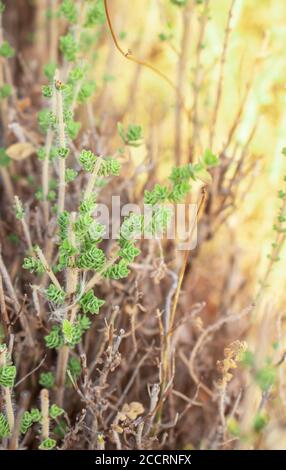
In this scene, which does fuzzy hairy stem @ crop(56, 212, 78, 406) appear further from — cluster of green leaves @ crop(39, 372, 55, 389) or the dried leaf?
the dried leaf

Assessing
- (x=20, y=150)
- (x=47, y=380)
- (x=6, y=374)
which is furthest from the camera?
(x=20, y=150)

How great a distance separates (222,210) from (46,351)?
1.42 ft

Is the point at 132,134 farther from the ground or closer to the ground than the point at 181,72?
closer to the ground

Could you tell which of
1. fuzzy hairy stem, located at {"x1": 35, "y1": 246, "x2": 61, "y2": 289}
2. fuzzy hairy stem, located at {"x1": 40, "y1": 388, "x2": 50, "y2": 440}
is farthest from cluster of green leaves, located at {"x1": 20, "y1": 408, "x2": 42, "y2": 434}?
fuzzy hairy stem, located at {"x1": 35, "y1": 246, "x2": 61, "y2": 289}

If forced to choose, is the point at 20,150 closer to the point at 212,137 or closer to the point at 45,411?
the point at 212,137

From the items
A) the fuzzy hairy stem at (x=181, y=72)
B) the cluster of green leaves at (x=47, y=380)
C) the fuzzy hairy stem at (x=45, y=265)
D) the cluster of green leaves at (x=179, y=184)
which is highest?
the fuzzy hairy stem at (x=181, y=72)

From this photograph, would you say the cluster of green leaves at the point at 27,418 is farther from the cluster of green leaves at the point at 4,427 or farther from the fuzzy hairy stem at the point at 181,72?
the fuzzy hairy stem at the point at 181,72

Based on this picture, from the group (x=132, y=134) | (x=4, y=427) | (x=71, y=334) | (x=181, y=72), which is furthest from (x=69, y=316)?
(x=181, y=72)

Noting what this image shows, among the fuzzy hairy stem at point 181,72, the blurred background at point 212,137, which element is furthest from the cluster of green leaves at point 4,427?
the fuzzy hairy stem at point 181,72

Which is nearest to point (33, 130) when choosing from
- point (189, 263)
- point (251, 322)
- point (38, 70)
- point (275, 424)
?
point (38, 70)

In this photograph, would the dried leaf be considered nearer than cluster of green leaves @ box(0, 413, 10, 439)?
No

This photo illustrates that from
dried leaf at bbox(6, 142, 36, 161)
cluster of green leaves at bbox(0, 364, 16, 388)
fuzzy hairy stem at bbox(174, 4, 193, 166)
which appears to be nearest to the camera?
cluster of green leaves at bbox(0, 364, 16, 388)

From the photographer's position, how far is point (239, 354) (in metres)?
0.80
